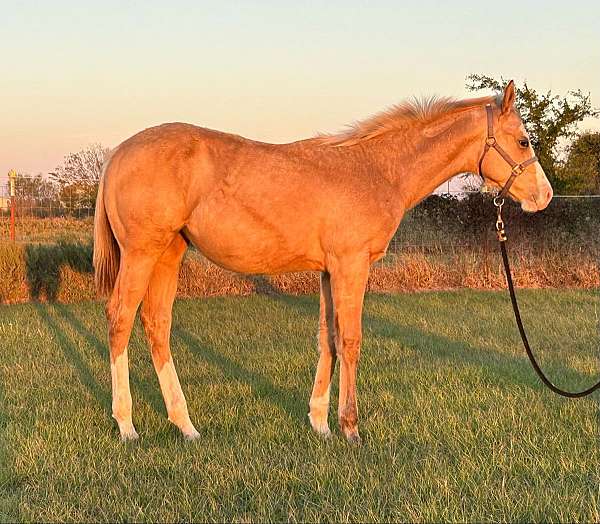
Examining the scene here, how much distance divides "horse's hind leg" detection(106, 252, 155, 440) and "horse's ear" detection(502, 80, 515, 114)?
9.58 feet

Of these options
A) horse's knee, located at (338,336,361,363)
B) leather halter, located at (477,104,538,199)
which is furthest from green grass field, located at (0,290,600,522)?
leather halter, located at (477,104,538,199)

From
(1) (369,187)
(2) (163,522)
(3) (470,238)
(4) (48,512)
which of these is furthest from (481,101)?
(3) (470,238)

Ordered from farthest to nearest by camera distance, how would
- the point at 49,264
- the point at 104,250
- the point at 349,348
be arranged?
1. the point at 49,264
2. the point at 104,250
3. the point at 349,348

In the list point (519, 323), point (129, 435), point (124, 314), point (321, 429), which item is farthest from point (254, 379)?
point (519, 323)

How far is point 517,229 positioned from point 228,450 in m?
11.8

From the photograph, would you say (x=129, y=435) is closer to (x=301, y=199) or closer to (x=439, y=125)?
(x=301, y=199)

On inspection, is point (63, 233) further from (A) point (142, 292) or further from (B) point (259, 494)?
(B) point (259, 494)

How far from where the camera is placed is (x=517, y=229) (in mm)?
14250

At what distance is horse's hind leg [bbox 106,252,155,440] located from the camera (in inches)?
176

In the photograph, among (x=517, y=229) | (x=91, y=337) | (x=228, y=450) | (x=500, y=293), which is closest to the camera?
(x=228, y=450)

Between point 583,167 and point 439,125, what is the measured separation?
17856 millimetres

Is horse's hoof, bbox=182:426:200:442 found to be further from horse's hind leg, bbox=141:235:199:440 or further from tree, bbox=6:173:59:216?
tree, bbox=6:173:59:216

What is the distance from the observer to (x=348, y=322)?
4438 mm

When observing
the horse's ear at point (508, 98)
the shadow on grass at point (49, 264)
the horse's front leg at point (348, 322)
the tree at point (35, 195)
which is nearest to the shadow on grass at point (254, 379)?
the horse's front leg at point (348, 322)
